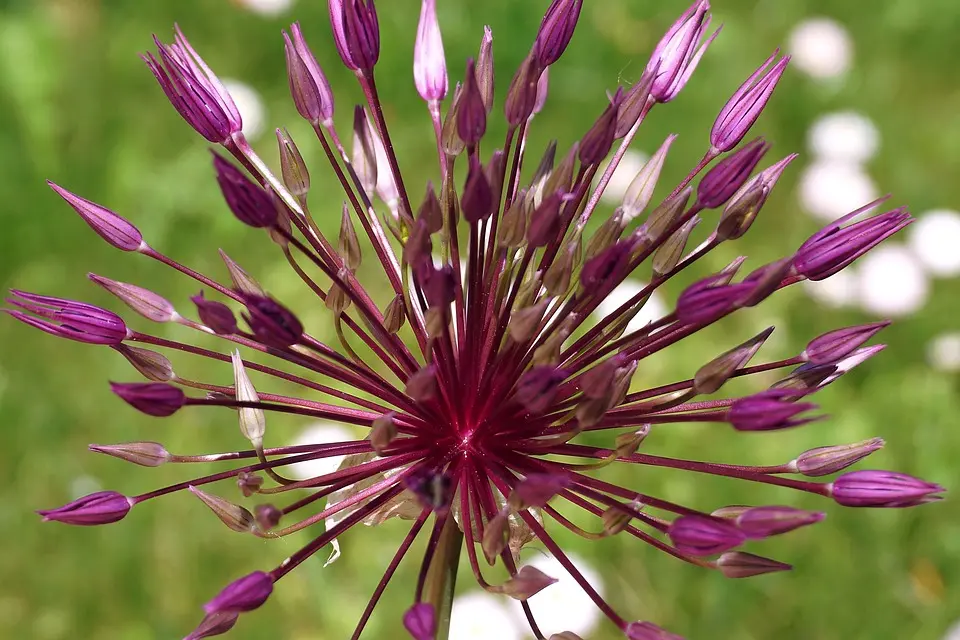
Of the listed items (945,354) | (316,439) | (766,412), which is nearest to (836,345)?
(766,412)

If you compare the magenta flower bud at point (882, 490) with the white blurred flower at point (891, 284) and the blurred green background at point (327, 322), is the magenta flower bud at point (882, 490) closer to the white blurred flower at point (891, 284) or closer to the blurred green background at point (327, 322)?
the blurred green background at point (327, 322)

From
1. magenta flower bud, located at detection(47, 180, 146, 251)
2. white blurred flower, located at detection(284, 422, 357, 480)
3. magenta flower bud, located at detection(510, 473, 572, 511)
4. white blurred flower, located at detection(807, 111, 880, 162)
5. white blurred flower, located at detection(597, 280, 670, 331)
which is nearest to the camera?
magenta flower bud, located at detection(510, 473, 572, 511)

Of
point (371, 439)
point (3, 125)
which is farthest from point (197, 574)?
point (3, 125)

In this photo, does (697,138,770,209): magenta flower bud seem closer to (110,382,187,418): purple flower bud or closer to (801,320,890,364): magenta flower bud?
(801,320,890,364): magenta flower bud

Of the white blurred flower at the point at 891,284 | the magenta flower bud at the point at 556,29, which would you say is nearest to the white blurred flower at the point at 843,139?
the white blurred flower at the point at 891,284

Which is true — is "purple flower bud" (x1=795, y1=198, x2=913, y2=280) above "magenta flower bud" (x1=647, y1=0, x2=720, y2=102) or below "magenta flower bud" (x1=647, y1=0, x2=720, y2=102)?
below

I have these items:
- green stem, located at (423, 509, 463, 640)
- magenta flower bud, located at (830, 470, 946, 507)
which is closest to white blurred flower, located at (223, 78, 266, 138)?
green stem, located at (423, 509, 463, 640)
